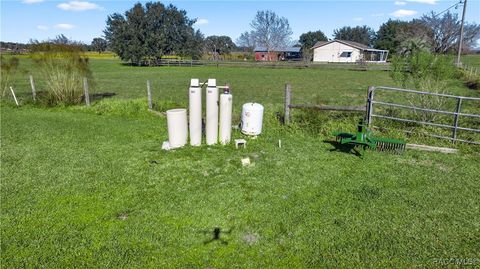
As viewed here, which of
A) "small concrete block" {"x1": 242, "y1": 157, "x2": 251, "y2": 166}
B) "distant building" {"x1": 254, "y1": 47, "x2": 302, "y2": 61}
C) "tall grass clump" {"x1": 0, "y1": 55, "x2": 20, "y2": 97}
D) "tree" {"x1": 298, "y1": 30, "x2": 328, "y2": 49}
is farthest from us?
"tree" {"x1": 298, "y1": 30, "x2": 328, "y2": 49}

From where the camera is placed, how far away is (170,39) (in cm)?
4488

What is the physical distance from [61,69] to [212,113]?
308 inches

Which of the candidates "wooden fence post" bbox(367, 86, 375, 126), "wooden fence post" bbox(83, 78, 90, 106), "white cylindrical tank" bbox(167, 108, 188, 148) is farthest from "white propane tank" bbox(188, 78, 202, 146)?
"wooden fence post" bbox(83, 78, 90, 106)

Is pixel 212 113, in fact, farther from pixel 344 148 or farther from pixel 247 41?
pixel 247 41

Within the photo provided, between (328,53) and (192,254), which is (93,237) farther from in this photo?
(328,53)

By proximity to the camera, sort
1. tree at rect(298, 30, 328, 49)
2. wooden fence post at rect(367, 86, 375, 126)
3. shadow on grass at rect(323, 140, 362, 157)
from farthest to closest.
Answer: tree at rect(298, 30, 328, 49)
wooden fence post at rect(367, 86, 375, 126)
shadow on grass at rect(323, 140, 362, 157)

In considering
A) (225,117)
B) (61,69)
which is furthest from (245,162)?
(61,69)

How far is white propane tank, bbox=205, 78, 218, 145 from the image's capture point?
256 inches

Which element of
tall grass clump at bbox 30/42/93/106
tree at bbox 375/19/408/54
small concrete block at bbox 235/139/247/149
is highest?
tree at bbox 375/19/408/54

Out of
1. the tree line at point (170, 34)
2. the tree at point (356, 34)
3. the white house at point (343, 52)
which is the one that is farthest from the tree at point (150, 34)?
the tree at point (356, 34)

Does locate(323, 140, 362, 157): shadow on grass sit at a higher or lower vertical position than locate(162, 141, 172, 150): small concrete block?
lower

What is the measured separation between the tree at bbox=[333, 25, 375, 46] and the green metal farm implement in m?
103

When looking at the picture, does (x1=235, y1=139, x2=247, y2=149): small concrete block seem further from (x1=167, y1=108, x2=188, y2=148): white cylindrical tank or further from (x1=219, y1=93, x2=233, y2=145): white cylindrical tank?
(x1=167, y1=108, x2=188, y2=148): white cylindrical tank

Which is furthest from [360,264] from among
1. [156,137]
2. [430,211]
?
[156,137]
